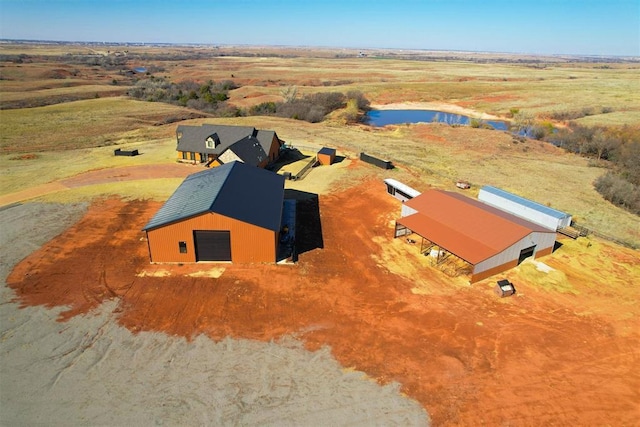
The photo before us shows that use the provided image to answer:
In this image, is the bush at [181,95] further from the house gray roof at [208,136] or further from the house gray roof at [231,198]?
the house gray roof at [231,198]

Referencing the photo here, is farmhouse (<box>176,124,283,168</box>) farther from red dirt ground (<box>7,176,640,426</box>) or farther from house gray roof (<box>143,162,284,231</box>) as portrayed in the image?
red dirt ground (<box>7,176,640,426</box>)

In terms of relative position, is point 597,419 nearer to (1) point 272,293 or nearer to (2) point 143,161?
(1) point 272,293

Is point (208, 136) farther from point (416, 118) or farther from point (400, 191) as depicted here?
point (416, 118)

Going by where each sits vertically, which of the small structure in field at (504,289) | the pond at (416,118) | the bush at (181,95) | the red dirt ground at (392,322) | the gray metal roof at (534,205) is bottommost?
the red dirt ground at (392,322)

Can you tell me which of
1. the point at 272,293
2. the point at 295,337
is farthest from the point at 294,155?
the point at 295,337

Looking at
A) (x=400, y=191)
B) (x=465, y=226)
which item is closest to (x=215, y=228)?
(x=465, y=226)

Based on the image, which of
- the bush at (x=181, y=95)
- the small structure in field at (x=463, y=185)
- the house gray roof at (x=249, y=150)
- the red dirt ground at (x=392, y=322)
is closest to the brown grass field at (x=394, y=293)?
the red dirt ground at (x=392, y=322)
